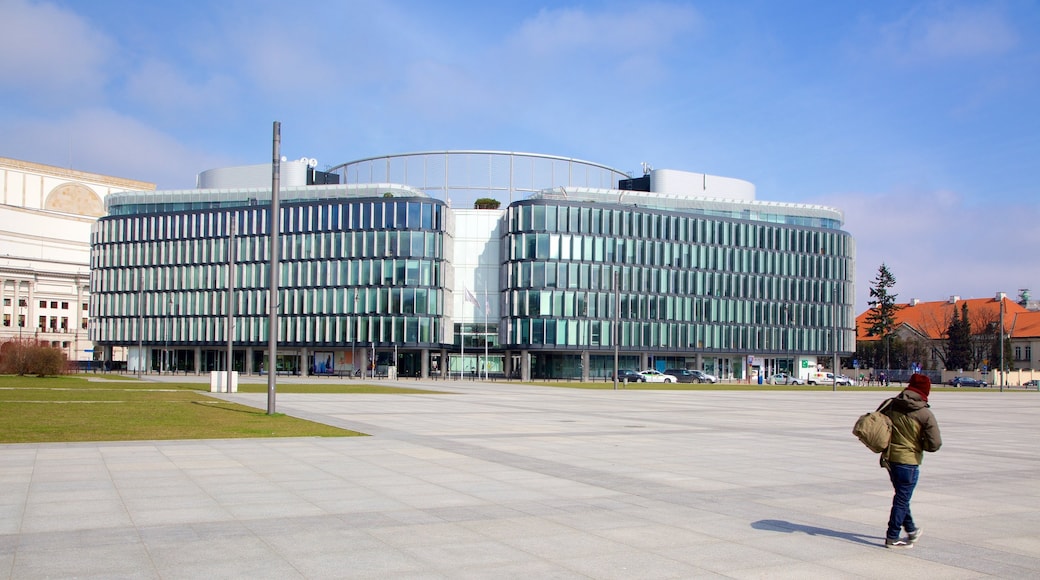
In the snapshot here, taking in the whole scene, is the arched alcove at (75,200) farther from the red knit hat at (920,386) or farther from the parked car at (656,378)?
the red knit hat at (920,386)

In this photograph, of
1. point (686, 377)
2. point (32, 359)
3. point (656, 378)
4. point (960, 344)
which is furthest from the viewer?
point (960, 344)

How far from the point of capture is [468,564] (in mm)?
8461

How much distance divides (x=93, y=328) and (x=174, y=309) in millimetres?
14181

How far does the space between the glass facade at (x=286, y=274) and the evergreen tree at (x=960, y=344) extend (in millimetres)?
78287

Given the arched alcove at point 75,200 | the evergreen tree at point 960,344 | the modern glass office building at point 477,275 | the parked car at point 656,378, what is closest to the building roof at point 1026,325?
the evergreen tree at point 960,344

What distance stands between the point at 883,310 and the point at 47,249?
450 feet

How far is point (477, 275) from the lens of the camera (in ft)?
342

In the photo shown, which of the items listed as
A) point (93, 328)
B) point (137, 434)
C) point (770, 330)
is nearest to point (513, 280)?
point (770, 330)

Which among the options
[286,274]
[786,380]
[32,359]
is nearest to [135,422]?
[32,359]

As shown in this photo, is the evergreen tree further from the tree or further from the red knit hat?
the red knit hat

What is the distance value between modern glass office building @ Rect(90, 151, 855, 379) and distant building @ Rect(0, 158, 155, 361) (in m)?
40.5

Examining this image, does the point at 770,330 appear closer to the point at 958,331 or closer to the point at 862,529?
the point at 958,331

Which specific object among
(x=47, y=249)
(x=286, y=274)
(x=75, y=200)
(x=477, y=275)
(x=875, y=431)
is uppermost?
(x=75, y=200)

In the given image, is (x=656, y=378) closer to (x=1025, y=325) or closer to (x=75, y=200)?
(x=1025, y=325)
